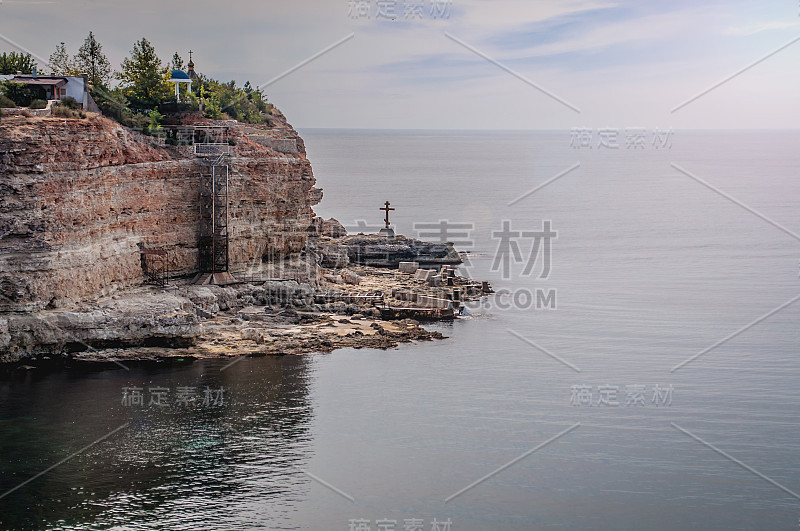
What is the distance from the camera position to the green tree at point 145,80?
61.6 meters

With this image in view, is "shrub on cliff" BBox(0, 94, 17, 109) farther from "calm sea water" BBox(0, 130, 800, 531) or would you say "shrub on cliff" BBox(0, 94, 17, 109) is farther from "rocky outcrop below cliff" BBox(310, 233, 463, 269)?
"rocky outcrop below cliff" BBox(310, 233, 463, 269)

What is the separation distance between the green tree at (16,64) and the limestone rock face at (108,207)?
11.0 metres

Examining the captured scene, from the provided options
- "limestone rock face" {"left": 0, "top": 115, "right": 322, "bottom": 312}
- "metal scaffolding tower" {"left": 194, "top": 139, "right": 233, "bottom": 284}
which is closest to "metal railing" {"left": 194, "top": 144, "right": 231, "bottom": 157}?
"metal scaffolding tower" {"left": 194, "top": 139, "right": 233, "bottom": 284}

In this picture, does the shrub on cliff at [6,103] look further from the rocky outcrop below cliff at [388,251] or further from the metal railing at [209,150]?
the rocky outcrop below cliff at [388,251]

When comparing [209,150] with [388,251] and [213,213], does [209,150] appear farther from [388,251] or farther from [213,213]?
[388,251]

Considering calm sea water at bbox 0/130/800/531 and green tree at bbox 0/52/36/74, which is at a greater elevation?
green tree at bbox 0/52/36/74

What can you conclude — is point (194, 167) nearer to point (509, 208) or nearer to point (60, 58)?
point (60, 58)

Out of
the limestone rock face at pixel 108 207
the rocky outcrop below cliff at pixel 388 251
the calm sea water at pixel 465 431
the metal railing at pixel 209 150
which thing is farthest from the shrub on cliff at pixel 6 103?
the rocky outcrop below cliff at pixel 388 251

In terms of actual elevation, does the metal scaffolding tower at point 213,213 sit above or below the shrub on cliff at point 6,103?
below

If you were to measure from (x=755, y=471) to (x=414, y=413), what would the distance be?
14.0m

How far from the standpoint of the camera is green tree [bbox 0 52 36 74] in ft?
190

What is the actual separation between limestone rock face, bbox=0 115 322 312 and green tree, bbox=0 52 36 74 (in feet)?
36.0

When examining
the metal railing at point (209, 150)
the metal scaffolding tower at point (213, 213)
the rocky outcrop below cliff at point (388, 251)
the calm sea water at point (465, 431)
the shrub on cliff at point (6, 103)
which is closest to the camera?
the calm sea water at point (465, 431)

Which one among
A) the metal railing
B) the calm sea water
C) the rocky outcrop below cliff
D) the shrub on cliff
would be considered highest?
the shrub on cliff
